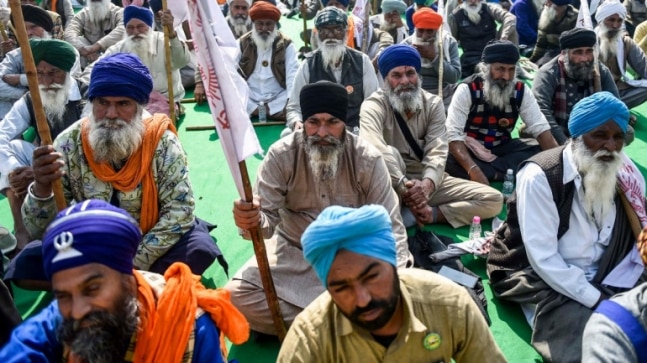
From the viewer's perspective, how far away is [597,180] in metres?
3.21

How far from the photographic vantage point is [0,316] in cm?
267

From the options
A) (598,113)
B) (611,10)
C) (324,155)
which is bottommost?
(324,155)

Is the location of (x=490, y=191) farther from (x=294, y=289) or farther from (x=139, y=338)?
(x=139, y=338)

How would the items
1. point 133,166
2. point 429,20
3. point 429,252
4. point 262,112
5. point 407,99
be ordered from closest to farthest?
point 133,166 < point 429,252 < point 407,99 < point 429,20 < point 262,112

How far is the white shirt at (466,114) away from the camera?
5164mm

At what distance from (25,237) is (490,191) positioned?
357cm

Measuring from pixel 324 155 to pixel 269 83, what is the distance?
397 cm

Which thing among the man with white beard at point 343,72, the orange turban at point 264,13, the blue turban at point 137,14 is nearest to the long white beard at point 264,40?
the orange turban at point 264,13

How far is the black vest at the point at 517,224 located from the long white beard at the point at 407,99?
1495mm

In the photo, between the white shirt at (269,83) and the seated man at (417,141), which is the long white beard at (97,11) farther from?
the seated man at (417,141)

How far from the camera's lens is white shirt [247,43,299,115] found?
7.10 m

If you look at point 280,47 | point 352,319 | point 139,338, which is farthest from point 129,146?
point 280,47

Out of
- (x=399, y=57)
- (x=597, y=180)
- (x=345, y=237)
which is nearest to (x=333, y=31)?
(x=399, y=57)

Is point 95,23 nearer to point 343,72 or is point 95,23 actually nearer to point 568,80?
point 343,72
